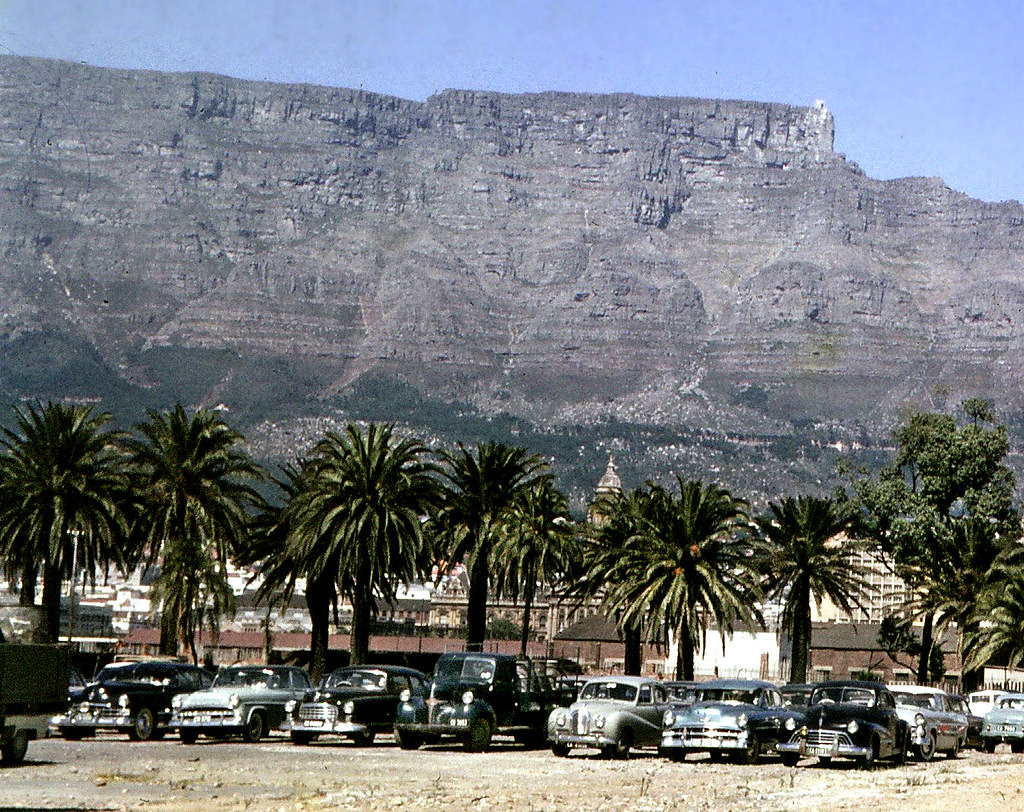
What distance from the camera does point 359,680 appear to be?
45062 mm

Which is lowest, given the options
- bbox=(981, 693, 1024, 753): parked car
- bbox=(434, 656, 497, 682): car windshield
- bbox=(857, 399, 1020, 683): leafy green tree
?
bbox=(981, 693, 1024, 753): parked car

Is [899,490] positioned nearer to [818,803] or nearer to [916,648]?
[916,648]

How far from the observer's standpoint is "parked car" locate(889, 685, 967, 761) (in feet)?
158

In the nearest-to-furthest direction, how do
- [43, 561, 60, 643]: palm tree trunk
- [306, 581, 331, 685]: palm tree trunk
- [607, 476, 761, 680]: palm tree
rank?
[43, 561, 60, 643]: palm tree trunk, [306, 581, 331, 685]: palm tree trunk, [607, 476, 761, 680]: palm tree

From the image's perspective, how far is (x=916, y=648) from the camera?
103688 millimetres

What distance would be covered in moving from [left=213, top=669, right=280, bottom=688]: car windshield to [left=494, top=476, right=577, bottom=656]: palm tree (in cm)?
3069

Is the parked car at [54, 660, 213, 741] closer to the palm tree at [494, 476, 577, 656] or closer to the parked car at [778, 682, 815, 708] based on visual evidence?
the parked car at [778, 682, 815, 708]

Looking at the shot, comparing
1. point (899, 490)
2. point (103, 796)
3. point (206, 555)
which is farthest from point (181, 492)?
point (899, 490)

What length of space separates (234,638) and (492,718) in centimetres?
11639

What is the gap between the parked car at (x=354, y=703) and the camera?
43.9 metres

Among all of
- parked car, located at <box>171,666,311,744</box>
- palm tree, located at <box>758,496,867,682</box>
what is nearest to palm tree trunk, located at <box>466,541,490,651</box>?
palm tree, located at <box>758,496,867,682</box>

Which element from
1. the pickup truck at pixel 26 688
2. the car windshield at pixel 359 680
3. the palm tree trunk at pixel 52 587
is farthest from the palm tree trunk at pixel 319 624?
the pickup truck at pixel 26 688

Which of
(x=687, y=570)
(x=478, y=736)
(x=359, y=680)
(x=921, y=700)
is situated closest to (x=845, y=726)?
(x=921, y=700)

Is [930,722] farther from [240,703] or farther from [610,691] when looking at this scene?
[240,703]
